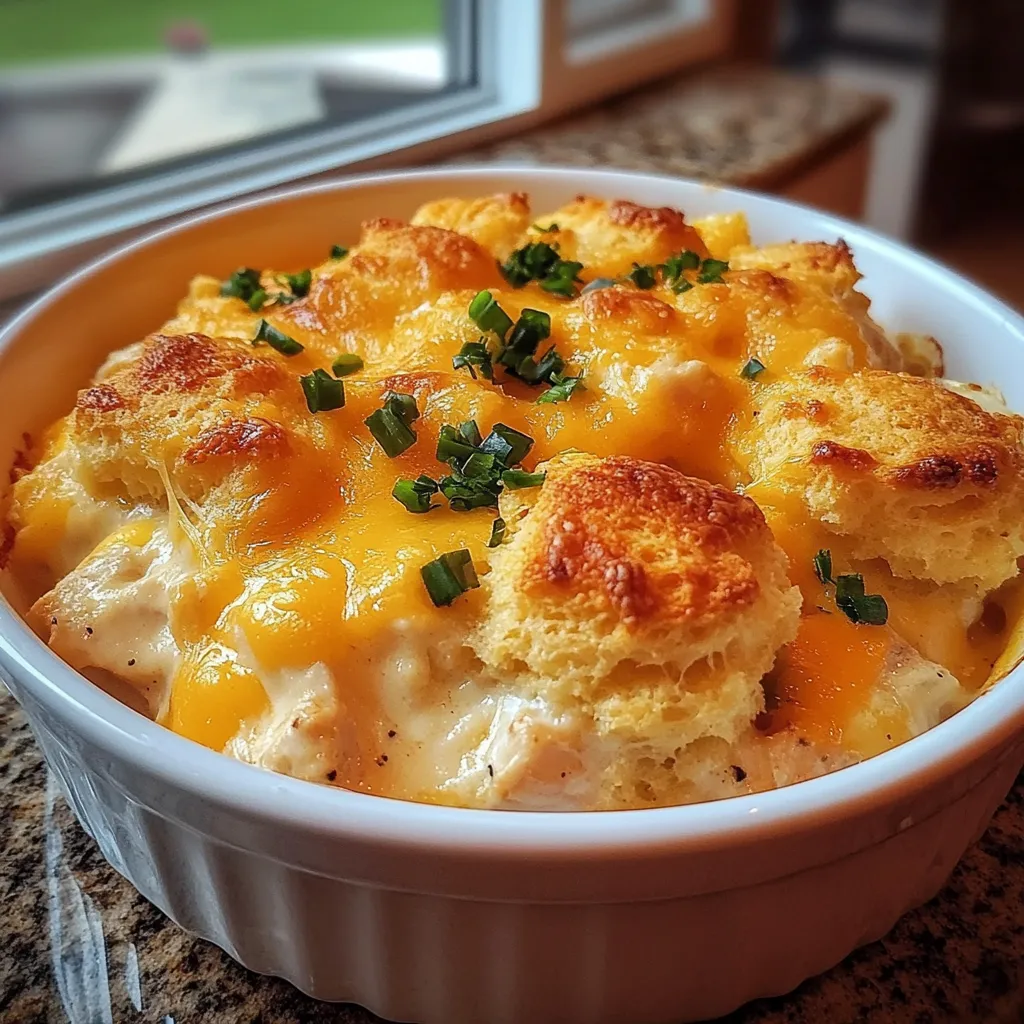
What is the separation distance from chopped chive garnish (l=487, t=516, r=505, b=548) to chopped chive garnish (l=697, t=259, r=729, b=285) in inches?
13.8

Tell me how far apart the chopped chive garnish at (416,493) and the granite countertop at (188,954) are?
12.8 inches

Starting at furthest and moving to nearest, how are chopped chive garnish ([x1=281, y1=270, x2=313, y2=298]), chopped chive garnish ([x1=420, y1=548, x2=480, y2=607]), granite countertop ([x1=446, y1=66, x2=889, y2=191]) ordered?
granite countertop ([x1=446, y1=66, x2=889, y2=191]), chopped chive garnish ([x1=281, y1=270, x2=313, y2=298]), chopped chive garnish ([x1=420, y1=548, x2=480, y2=607])

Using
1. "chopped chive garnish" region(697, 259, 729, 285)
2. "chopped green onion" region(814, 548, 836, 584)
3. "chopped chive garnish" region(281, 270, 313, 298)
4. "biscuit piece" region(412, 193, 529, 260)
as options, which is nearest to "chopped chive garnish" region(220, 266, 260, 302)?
"chopped chive garnish" region(281, 270, 313, 298)

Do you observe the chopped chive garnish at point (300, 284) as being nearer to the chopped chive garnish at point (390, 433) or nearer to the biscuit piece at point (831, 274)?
the chopped chive garnish at point (390, 433)

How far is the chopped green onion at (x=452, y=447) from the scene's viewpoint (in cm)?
78

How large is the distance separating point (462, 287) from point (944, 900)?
23.6 inches

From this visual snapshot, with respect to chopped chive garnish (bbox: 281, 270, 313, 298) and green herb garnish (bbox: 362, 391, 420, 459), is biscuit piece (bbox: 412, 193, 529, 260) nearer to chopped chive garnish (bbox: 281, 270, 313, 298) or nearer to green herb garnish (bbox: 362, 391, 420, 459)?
chopped chive garnish (bbox: 281, 270, 313, 298)

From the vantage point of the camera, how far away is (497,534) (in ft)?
2.39

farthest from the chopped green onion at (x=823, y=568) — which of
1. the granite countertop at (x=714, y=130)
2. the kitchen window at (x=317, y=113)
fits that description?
the granite countertop at (x=714, y=130)

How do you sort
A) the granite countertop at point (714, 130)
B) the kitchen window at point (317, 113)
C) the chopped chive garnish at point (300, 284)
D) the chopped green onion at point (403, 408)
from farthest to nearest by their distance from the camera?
the granite countertop at point (714, 130)
the kitchen window at point (317, 113)
the chopped chive garnish at point (300, 284)
the chopped green onion at point (403, 408)

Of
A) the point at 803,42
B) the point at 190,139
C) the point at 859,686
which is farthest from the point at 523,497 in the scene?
the point at 803,42

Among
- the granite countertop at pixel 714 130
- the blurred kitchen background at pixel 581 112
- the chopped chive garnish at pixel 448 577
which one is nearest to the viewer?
the chopped chive garnish at pixel 448 577

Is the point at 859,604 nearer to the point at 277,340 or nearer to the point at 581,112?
the point at 277,340

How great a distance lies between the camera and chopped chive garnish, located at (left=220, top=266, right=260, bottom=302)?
1.04 meters
